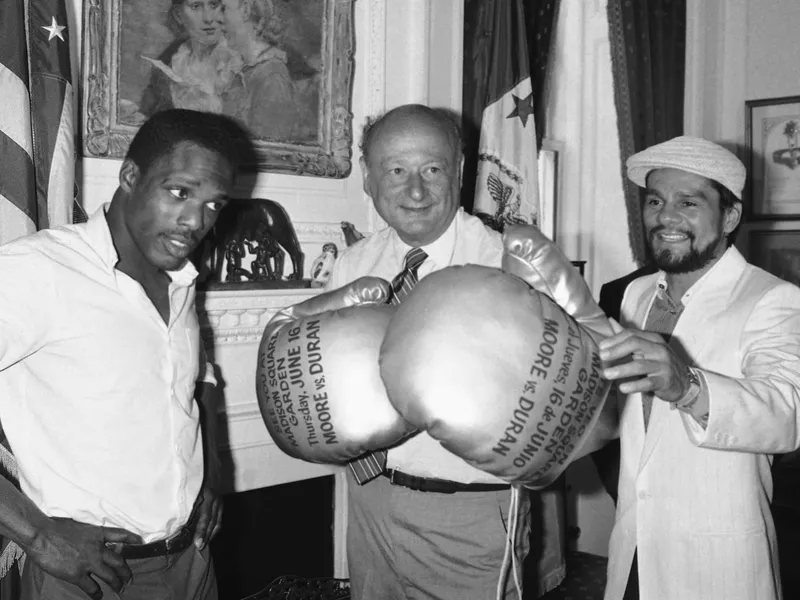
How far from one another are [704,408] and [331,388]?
2.17ft

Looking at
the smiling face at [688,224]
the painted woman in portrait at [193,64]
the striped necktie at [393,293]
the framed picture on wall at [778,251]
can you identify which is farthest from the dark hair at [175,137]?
the framed picture on wall at [778,251]

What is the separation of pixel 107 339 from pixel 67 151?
2.29ft

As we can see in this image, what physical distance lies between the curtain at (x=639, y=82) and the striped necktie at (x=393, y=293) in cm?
222

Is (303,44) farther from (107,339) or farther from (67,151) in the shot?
(107,339)

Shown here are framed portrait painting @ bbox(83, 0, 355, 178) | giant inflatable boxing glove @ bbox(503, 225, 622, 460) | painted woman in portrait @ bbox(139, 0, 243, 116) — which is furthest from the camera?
painted woman in portrait @ bbox(139, 0, 243, 116)

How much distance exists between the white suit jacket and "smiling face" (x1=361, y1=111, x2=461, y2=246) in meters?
0.62

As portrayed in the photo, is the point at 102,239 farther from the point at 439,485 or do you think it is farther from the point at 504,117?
the point at 504,117

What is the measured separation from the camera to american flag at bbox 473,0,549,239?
2.83 meters

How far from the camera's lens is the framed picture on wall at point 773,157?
12.4ft

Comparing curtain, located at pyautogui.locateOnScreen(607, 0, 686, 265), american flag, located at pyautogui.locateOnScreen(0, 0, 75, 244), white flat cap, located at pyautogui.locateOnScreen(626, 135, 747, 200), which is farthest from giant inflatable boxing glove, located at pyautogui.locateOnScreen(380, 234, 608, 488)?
curtain, located at pyautogui.locateOnScreen(607, 0, 686, 265)

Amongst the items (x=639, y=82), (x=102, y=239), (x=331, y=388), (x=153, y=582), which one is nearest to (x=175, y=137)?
(x=102, y=239)

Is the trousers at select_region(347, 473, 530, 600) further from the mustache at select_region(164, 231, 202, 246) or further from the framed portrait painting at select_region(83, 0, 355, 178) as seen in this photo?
the framed portrait painting at select_region(83, 0, 355, 178)

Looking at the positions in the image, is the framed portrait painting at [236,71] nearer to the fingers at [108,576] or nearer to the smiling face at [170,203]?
the smiling face at [170,203]

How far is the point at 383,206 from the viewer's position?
4.83ft
